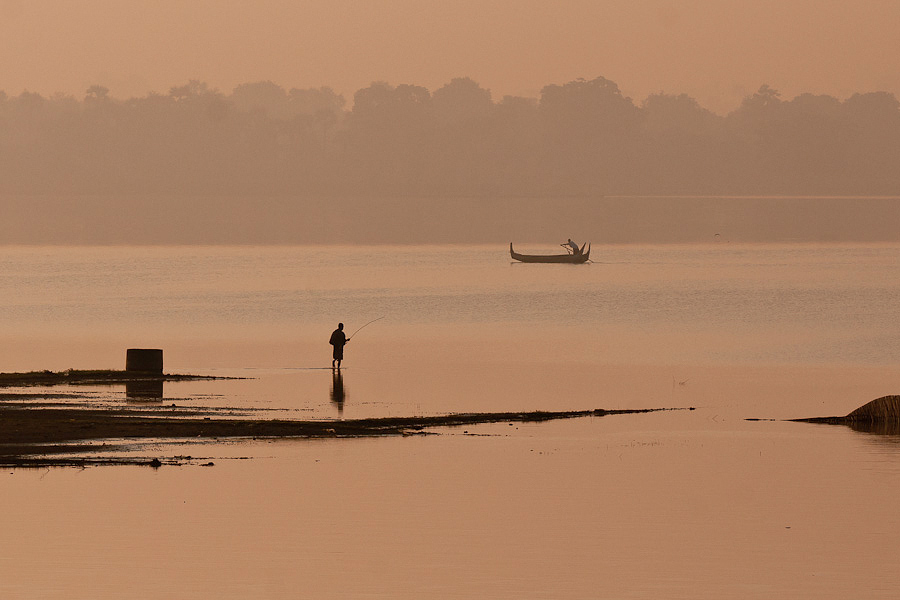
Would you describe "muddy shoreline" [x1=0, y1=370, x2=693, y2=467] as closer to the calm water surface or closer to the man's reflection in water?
the calm water surface

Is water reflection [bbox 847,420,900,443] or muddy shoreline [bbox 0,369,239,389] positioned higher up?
muddy shoreline [bbox 0,369,239,389]

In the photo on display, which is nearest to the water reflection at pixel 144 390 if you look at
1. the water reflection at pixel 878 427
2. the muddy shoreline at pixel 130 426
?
the muddy shoreline at pixel 130 426

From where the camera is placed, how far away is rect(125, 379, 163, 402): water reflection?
37719 millimetres

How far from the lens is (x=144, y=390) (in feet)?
131

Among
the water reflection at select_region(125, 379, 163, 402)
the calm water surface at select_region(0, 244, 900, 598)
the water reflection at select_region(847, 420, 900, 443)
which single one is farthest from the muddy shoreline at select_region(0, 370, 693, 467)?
the water reflection at select_region(847, 420, 900, 443)

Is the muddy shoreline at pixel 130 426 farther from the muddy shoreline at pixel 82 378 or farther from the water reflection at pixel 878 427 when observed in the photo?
the water reflection at pixel 878 427

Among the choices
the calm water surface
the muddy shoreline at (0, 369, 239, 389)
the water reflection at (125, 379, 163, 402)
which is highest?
the muddy shoreline at (0, 369, 239, 389)

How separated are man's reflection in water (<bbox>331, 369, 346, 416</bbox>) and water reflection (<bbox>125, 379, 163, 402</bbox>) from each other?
13.2 feet

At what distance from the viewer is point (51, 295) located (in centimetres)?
13262

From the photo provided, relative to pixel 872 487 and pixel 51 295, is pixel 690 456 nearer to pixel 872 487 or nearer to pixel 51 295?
pixel 872 487

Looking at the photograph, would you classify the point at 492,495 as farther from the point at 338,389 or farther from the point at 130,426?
the point at 338,389

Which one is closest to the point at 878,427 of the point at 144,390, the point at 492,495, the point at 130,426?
the point at 492,495

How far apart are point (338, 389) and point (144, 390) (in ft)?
21.2

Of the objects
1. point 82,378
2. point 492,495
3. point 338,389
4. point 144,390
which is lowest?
point 492,495
